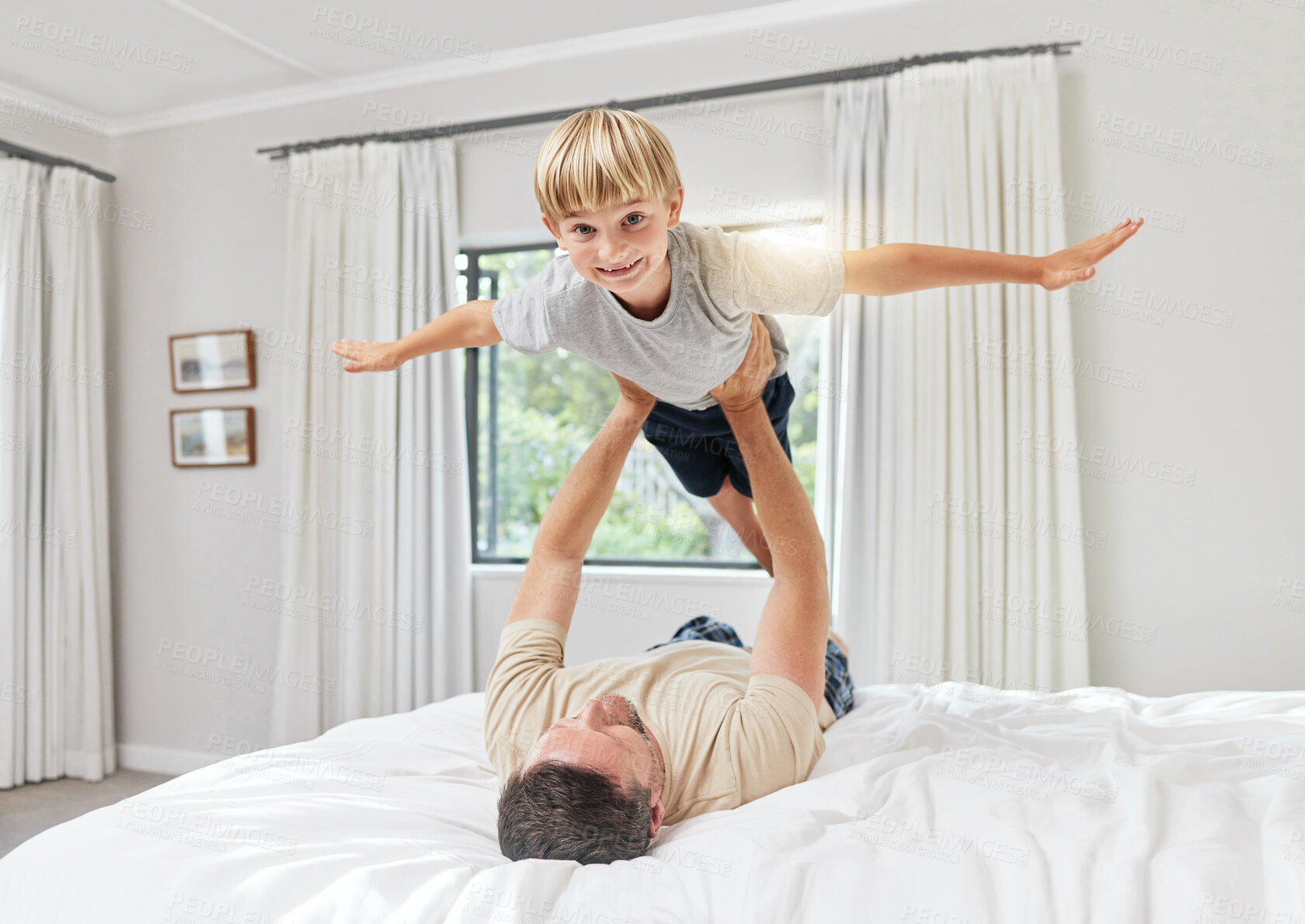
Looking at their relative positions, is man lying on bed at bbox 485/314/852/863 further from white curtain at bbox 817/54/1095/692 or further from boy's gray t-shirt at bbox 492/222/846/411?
white curtain at bbox 817/54/1095/692

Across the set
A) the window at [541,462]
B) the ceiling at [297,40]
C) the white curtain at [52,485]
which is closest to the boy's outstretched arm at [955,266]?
the window at [541,462]

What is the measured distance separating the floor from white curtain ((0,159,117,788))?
73 mm

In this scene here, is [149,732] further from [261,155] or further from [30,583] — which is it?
[261,155]

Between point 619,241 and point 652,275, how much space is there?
0.45 ft

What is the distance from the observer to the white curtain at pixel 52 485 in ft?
11.1

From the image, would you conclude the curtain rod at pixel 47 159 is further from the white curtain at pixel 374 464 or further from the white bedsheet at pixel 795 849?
the white bedsheet at pixel 795 849

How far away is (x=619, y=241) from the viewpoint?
119cm

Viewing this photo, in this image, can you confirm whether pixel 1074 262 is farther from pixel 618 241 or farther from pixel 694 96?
pixel 694 96

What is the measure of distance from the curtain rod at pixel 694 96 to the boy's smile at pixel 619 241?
1.91 metres

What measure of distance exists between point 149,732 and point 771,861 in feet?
12.5

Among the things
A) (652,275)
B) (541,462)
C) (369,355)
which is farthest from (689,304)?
(541,462)

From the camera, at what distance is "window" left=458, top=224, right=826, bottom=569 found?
3.40 meters

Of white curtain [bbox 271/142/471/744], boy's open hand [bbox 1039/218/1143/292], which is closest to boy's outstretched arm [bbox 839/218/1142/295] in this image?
boy's open hand [bbox 1039/218/1143/292]

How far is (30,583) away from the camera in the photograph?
3.42 metres
